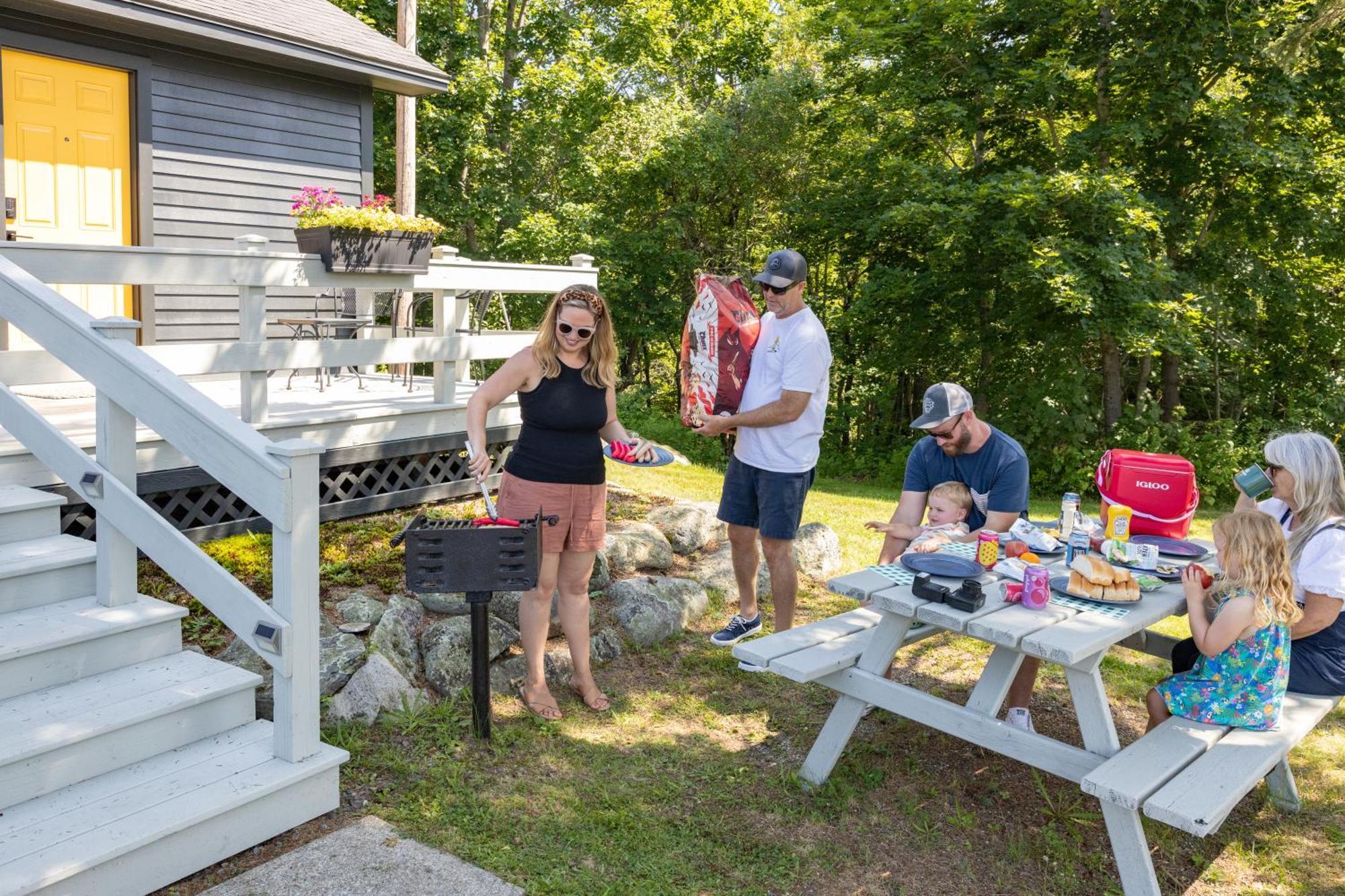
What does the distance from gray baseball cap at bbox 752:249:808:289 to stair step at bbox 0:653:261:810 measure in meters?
2.51

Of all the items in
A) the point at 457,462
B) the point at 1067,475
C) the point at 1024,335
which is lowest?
the point at 1067,475

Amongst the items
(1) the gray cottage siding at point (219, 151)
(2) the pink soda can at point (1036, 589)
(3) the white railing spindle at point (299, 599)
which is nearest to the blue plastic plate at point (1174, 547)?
(2) the pink soda can at point (1036, 589)

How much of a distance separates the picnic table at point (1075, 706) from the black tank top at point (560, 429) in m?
0.96

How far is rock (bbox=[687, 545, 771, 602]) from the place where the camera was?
217 inches

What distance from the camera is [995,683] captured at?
3.26m

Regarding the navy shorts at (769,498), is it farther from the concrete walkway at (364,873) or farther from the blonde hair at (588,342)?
the concrete walkway at (364,873)

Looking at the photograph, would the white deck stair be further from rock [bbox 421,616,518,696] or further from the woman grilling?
the woman grilling

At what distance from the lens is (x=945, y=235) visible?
12.0 metres

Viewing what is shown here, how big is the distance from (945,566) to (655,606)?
189cm

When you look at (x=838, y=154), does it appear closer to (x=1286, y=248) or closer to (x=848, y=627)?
(x=1286, y=248)

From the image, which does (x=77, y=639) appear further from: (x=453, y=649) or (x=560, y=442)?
(x=560, y=442)

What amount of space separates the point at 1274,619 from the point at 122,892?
3270mm

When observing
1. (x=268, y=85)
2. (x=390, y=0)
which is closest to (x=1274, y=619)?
(x=268, y=85)

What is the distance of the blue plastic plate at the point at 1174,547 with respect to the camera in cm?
374
